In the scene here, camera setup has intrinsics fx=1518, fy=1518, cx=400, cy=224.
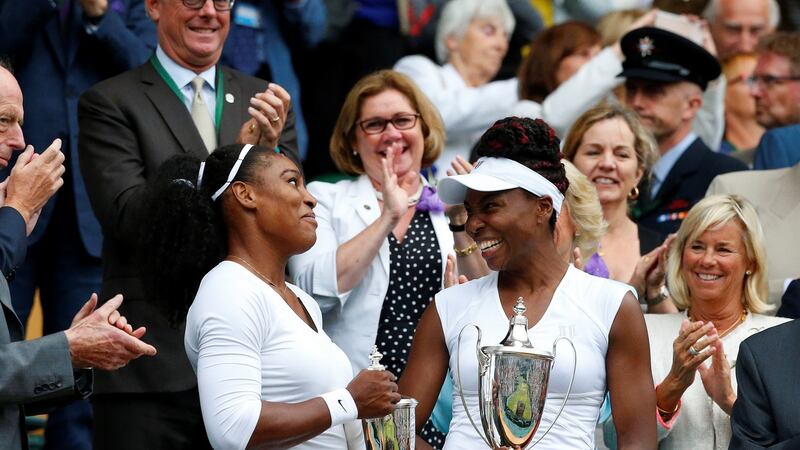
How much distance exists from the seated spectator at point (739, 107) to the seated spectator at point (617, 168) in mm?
2370

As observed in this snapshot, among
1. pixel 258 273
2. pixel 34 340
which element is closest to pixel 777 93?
pixel 258 273

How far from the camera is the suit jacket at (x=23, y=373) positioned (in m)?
4.41

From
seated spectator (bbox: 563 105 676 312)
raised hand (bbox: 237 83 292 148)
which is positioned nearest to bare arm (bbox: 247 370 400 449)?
raised hand (bbox: 237 83 292 148)

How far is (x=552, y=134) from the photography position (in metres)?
4.97

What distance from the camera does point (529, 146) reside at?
487 centimetres

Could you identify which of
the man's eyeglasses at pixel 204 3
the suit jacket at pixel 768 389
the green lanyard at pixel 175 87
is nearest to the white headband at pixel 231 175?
the green lanyard at pixel 175 87

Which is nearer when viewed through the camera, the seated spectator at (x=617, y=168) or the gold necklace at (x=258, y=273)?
the gold necklace at (x=258, y=273)

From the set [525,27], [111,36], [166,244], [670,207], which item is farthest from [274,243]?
[525,27]

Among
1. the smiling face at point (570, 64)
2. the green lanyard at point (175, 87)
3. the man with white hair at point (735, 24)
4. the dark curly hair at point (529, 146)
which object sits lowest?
the dark curly hair at point (529, 146)

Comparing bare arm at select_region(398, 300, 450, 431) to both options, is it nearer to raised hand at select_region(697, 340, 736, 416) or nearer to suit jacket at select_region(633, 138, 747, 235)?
raised hand at select_region(697, 340, 736, 416)

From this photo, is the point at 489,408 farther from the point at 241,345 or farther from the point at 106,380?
the point at 106,380

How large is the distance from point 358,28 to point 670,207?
7.76 ft

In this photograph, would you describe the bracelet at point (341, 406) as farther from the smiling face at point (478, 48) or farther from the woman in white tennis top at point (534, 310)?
the smiling face at point (478, 48)

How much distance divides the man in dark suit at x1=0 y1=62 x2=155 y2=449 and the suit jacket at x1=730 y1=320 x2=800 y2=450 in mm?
1908
